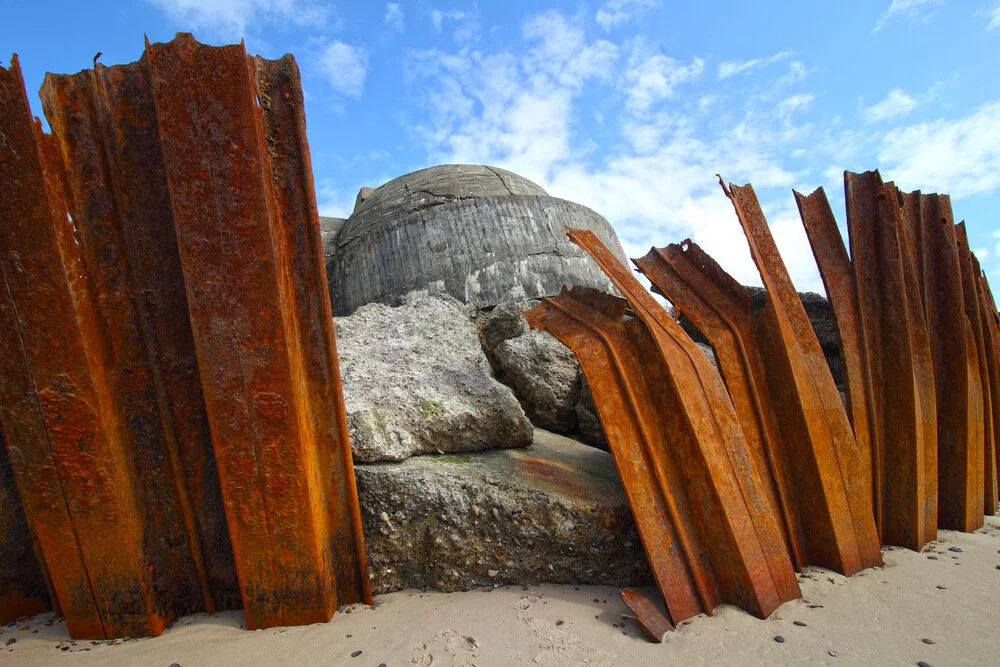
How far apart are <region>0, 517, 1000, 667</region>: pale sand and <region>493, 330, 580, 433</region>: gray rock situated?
1289 millimetres

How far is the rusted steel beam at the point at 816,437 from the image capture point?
2.12 meters

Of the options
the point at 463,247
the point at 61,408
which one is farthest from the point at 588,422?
the point at 61,408

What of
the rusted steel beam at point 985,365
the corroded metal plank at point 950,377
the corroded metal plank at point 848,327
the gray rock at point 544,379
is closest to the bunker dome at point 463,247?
the gray rock at point 544,379

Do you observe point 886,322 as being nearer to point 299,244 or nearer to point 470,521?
point 470,521

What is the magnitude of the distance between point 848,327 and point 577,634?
1.87 meters

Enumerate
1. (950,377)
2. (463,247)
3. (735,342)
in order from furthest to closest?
(463,247) → (950,377) → (735,342)

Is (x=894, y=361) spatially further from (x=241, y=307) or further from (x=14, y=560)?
(x=14, y=560)

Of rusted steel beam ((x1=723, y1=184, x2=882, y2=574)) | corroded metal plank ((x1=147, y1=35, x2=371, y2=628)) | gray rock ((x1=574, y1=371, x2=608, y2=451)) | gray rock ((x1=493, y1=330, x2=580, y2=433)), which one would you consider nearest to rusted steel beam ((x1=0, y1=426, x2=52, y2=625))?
corroded metal plank ((x1=147, y1=35, x2=371, y2=628))

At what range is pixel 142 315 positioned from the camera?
1.81 metres

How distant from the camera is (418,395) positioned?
8.32 ft

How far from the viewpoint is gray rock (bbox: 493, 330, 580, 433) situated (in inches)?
128

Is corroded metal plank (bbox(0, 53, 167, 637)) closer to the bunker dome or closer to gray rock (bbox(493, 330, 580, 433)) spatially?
gray rock (bbox(493, 330, 580, 433))

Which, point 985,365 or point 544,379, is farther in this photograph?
point 544,379

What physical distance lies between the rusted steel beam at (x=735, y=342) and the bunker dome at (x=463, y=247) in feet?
4.90
